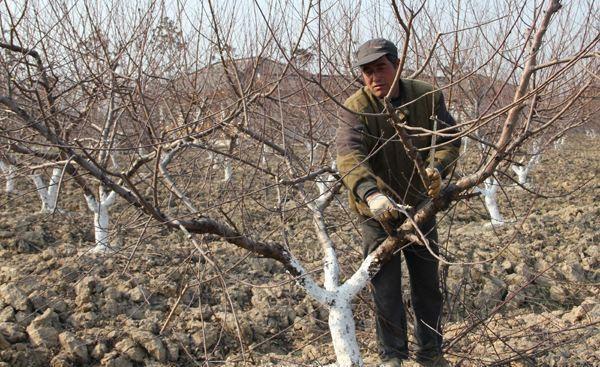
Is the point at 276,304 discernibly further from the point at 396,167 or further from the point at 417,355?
the point at 396,167

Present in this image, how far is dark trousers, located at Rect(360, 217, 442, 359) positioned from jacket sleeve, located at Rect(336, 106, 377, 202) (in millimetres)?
339

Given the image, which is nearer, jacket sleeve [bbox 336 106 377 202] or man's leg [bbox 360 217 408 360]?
jacket sleeve [bbox 336 106 377 202]

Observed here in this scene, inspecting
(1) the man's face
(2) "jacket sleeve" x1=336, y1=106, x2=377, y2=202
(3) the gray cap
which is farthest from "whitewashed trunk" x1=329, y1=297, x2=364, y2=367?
(3) the gray cap

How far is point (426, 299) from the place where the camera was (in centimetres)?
253

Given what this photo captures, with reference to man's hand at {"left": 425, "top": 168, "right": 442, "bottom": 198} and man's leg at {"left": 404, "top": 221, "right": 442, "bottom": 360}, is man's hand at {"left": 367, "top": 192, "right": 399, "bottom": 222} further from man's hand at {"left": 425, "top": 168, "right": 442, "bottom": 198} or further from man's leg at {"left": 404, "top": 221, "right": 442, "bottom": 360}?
man's leg at {"left": 404, "top": 221, "right": 442, "bottom": 360}

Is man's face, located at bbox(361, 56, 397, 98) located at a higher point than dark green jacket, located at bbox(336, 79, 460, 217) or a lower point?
higher

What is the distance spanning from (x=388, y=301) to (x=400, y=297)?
6 centimetres

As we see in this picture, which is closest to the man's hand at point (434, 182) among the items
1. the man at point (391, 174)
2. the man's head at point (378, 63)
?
the man at point (391, 174)

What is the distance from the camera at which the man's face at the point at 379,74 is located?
219cm

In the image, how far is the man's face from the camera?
219cm

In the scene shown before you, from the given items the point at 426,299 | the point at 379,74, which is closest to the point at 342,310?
the point at 426,299

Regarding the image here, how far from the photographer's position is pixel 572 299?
446cm

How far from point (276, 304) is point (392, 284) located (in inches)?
79.5

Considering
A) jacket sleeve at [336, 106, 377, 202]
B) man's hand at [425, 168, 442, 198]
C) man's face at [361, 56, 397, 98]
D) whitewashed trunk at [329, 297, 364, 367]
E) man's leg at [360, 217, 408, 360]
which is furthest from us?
man's leg at [360, 217, 408, 360]
